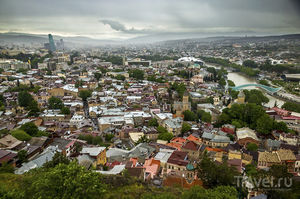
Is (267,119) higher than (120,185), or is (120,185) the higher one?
(120,185)

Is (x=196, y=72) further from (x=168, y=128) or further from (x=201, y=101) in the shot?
(x=168, y=128)

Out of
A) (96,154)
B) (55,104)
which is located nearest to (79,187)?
(96,154)

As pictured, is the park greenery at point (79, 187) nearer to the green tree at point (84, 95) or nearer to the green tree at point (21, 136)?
the green tree at point (21, 136)

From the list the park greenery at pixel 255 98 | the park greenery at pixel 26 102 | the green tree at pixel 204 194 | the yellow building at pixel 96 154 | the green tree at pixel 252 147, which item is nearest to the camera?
the green tree at pixel 204 194

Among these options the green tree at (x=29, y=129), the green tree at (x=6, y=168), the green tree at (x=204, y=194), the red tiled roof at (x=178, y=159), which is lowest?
the red tiled roof at (x=178, y=159)

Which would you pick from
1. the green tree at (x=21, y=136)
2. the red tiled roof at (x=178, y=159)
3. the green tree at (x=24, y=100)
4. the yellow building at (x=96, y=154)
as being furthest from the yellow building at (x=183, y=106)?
the green tree at (x=24, y=100)

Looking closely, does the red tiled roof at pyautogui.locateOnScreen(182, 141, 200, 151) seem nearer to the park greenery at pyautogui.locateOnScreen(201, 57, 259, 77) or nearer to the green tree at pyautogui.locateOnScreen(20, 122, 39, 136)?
the green tree at pyautogui.locateOnScreen(20, 122, 39, 136)

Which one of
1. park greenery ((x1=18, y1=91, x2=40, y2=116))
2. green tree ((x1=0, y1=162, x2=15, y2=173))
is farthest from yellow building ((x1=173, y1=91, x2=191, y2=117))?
green tree ((x1=0, y1=162, x2=15, y2=173))

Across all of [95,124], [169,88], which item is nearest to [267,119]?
[95,124]

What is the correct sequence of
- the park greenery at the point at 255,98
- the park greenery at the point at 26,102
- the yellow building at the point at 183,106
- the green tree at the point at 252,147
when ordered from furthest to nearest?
1. the park greenery at the point at 255,98
2. the yellow building at the point at 183,106
3. the park greenery at the point at 26,102
4. the green tree at the point at 252,147

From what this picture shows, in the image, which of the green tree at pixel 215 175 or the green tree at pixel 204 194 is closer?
the green tree at pixel 204 194

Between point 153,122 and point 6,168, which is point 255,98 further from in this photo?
point 6,168
